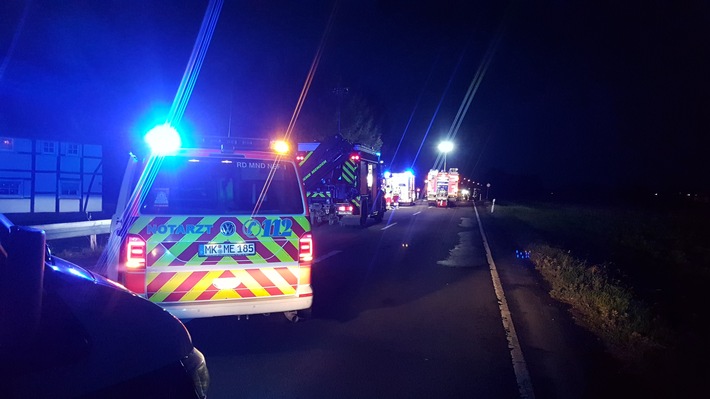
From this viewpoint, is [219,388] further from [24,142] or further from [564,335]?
[24,142]

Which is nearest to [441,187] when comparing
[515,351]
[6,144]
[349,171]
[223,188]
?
[349,171]

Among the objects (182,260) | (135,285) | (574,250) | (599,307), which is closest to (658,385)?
(599,307)

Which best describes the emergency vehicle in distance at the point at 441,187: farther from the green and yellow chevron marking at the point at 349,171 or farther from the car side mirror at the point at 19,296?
the car side mirror at the point at 19,296

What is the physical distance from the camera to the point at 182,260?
585 centimetres

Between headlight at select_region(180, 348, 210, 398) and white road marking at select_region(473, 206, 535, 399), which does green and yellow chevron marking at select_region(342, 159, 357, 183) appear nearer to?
white road marking at select_region(473, 206, 535, 399)

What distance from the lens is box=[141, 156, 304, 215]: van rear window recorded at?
6.10 m

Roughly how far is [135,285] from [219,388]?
1564mm

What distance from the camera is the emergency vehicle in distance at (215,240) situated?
5.77 meters

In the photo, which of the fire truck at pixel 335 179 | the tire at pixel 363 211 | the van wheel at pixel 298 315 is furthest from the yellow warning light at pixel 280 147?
the tire at pixel 363 211

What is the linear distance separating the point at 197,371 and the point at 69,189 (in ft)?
77.0

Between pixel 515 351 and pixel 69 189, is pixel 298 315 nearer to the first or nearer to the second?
pixel 515 351

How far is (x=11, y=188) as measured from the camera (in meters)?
21.3

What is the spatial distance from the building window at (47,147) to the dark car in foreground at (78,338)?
22.3 meters

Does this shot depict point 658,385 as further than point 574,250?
No
